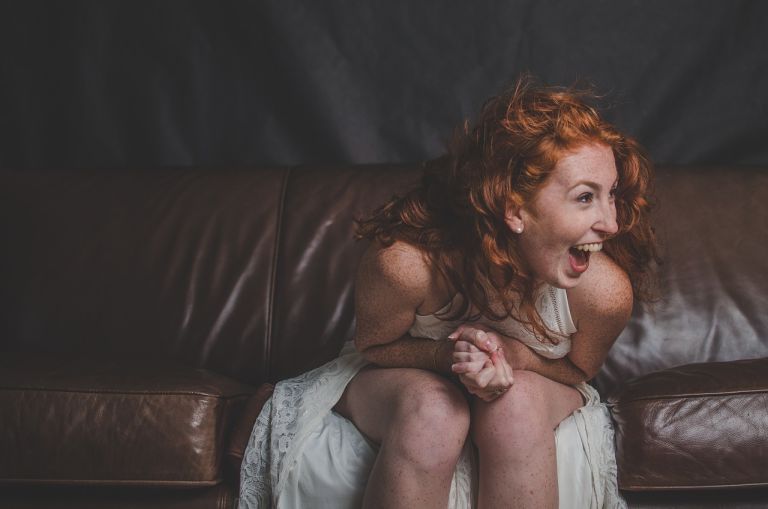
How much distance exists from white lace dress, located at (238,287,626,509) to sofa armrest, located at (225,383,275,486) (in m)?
0.02

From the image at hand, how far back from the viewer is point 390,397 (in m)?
1.46

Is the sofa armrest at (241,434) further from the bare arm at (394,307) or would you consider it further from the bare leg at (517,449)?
the bare leg at (517,449)

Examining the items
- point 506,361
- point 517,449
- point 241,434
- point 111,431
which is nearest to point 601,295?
Answer: point 506,361

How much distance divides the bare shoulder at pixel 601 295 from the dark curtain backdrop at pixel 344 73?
42.4 inches

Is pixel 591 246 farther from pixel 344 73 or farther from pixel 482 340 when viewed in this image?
pixel 344 73

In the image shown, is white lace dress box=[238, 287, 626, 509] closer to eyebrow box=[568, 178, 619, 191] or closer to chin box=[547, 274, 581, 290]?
chin box=[547, 274, 581, 290]

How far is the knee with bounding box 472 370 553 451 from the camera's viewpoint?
135cm

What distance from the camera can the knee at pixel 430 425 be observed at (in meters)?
1.34

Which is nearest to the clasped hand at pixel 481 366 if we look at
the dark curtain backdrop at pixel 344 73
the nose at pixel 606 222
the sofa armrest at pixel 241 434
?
the nose at pixel 606 222

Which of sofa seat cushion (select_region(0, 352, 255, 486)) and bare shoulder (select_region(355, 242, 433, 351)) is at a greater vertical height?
bare shoulder (select_region(355, 242, 433, 351))

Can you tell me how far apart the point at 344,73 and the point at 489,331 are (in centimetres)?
122

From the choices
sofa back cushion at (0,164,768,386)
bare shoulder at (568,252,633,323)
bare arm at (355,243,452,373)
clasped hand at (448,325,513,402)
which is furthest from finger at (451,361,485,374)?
sofa back cushion at (0,164,768,386)

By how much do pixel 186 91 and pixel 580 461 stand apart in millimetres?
1696

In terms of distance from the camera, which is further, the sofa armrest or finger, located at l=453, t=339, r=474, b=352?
the sofa armrest
